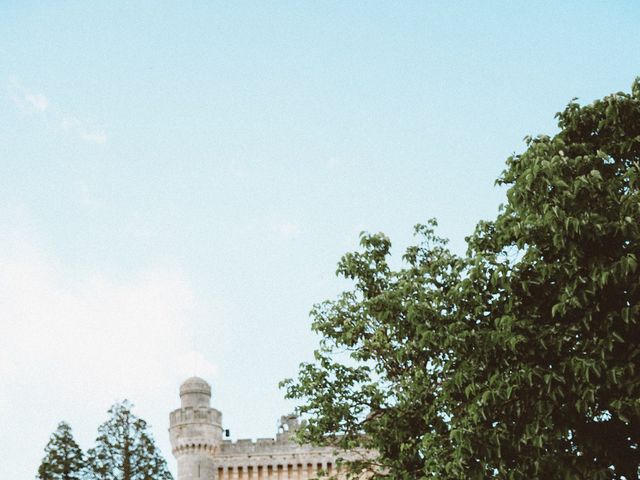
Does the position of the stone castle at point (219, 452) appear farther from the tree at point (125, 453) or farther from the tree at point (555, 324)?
the tree at point (555, 324)

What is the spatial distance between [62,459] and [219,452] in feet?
29.0

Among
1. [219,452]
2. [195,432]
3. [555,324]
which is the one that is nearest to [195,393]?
[195,432]

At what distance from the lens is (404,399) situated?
67.2ft

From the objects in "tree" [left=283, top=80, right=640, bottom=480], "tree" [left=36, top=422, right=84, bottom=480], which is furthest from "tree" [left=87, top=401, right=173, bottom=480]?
"tree" [left=283, top=80, right=640, bottom=480]

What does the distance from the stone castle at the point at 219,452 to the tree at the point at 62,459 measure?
5.53 meters

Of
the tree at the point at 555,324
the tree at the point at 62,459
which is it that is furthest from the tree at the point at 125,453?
the tree at the point at 555,324

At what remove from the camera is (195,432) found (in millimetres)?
49438

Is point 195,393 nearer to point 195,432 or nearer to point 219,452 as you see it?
point 195,432

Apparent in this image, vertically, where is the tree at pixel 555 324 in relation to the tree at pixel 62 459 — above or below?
below

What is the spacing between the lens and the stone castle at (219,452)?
49375 millimetres

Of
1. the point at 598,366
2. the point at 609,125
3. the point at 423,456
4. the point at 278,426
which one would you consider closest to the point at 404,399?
the point at 423,456

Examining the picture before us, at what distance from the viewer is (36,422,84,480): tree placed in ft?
152

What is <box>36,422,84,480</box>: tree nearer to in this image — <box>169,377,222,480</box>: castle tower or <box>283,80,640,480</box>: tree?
<box>169,377,222,480</box>: castle tower

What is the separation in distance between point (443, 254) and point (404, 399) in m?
4.73
